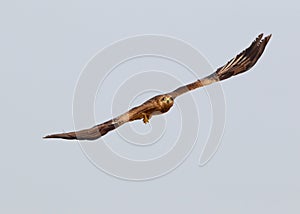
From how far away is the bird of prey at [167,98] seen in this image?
31562 mm

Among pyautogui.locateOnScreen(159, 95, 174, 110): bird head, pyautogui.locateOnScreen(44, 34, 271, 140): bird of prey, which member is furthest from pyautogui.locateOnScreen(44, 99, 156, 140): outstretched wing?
pyautogui.locateOnScreen(159, 95, 174, 110): bird head

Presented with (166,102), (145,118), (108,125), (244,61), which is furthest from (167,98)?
(244,61)

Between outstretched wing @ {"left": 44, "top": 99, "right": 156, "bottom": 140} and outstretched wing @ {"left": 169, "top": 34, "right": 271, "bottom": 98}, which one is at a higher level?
outstretched wing @ {"left": 169, "top": 34, "right": 271, "bottom": 98}

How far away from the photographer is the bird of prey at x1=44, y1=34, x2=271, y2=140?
104 feet

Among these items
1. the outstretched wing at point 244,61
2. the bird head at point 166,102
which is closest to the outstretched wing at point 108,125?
the bird head at point 166,102

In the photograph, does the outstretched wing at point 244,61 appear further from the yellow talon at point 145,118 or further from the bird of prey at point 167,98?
the yellow talon at point 145,118

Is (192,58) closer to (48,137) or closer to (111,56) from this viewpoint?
(111,56)

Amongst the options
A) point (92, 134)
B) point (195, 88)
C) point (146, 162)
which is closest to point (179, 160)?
point (146, 162)

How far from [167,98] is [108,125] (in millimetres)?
2383

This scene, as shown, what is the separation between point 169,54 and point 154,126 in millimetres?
3107

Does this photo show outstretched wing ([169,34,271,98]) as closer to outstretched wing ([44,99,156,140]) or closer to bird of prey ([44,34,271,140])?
bird of prey ([44,34,271,140])

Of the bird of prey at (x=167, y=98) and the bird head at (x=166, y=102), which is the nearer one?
the bird of prey at (x=167, y=98)

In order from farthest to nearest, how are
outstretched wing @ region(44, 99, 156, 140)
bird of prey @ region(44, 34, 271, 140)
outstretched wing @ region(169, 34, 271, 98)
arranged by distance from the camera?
1. outstretched wing @ region(169, 34, 271, 98)
2. bird of prey @ region(44, 34, 271, 140)
3. outstretched wing @ region(44, 99, 156, 140)

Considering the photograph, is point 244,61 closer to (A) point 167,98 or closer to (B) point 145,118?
(A) point 167,98
